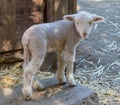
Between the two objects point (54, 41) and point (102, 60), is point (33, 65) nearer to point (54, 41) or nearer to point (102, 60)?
point (54, 41)

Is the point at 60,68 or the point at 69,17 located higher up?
the point at 69,17

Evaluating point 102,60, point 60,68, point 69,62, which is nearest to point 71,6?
point 102,60

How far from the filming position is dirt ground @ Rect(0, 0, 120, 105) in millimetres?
4840

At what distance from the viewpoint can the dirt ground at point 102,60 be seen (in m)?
4.84

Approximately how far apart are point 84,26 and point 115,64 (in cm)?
256

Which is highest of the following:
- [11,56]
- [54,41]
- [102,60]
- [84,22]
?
Answer: [84,22]

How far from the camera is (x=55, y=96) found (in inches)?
149

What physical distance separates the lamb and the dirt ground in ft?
1.59

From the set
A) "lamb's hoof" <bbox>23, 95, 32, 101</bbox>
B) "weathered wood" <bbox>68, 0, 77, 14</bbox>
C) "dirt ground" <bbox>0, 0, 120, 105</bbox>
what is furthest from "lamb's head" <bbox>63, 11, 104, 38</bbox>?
"weathered wood" <bbox>68, 0, 77, 14</bbox>

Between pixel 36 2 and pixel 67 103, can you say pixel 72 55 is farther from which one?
pixel 36 2

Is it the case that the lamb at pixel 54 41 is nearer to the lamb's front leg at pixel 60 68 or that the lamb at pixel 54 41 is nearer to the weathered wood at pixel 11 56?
the lamb's front leg at pixel 60 68

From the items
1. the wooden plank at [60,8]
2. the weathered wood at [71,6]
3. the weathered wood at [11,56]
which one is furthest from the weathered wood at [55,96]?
the weathered wood at [71,6]

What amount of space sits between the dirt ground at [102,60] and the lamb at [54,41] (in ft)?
1.59

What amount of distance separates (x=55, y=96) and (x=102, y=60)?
238 centimetres
